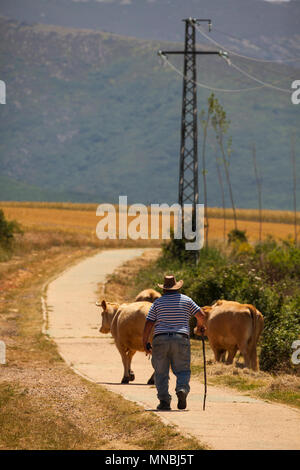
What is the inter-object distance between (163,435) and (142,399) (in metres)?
2.93

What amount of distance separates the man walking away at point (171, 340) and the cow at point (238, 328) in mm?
5841

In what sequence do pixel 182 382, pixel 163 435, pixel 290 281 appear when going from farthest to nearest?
pixel 290 281 < pixel 182 382 < pixel 163 435

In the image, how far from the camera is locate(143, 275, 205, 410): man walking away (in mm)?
13477

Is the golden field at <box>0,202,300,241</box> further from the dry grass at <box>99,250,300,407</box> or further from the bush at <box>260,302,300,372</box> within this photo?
the dry grass at <box>99,250,300,407</box>

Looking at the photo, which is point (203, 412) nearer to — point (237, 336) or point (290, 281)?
point (237, 336)

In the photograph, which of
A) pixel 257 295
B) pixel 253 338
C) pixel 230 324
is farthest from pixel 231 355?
pixel 257 295

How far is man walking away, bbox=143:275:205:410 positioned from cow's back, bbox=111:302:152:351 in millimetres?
3535

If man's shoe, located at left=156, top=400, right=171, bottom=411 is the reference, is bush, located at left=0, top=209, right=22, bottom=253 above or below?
above

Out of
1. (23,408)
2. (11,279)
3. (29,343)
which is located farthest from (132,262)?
(23,408)

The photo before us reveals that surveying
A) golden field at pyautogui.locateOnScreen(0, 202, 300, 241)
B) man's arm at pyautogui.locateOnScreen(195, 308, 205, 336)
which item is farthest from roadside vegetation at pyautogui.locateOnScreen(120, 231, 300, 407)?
golden field at pyautogui.locateOnScreen(0, 202, 300, 241)

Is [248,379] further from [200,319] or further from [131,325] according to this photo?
[200,319]

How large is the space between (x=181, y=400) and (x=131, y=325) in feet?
12.9

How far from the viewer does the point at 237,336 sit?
19469 millimetres

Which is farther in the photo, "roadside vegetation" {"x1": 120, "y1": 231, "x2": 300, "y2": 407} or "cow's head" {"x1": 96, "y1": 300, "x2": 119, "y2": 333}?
"cow's head" {"x1": 96, "y1": 300, "x2": 119, "y2": 333}
